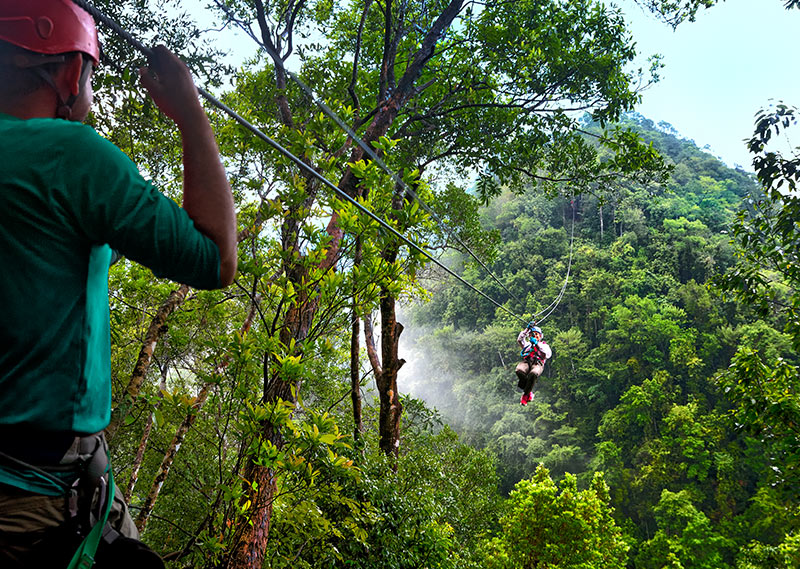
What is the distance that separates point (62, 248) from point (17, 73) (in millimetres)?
231

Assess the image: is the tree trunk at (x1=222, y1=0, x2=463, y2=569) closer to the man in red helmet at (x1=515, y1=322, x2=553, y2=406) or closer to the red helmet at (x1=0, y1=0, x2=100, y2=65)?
the red helmet at (x1=0, y1=0, x2=100, y2=65)

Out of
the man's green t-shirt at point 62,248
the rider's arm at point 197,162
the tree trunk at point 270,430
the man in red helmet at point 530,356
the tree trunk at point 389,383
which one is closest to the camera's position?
the man's green t-shirt at point 62,248

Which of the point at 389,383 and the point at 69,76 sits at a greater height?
the point at 389,383

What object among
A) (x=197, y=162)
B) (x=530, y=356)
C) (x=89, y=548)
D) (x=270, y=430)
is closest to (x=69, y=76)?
(x=197, y=162)

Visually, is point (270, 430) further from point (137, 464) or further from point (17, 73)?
point (137, 464)

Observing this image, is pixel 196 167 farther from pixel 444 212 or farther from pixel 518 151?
pixel 444 212

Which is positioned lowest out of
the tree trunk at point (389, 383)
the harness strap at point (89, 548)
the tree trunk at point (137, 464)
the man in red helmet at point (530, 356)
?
the harness strap at point (89, 548)

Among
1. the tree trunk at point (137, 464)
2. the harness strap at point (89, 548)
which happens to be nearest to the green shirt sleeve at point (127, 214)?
the harness strap at point (89, 548)

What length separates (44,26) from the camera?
0.63 meters

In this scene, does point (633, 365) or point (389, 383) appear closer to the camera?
point (389, 383)

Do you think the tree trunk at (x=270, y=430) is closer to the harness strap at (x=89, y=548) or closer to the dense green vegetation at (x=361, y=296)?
the dense green vegetation at (x=361, y=296)

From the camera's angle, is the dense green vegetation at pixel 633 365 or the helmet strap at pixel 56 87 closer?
the helmet strap at pixel 56 87

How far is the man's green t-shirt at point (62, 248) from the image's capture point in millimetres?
575

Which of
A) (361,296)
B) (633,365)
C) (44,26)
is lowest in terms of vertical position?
(44,26)
